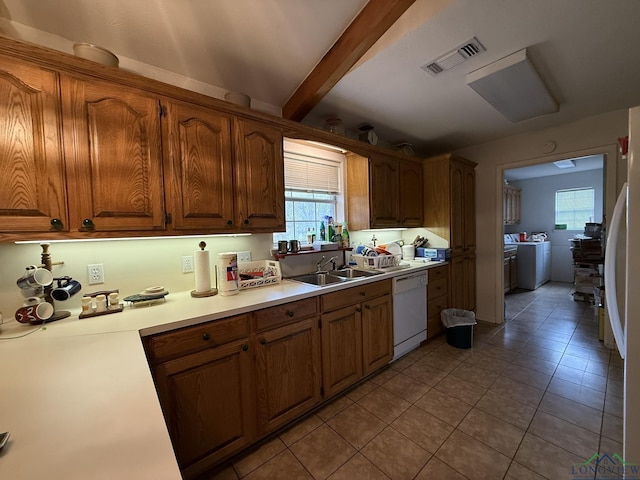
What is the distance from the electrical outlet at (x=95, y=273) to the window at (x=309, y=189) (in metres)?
1.25

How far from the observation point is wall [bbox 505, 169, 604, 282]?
5266 millimetres

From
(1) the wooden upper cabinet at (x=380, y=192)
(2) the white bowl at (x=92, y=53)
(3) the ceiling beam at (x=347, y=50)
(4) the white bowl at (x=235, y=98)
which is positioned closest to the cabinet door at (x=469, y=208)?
(1) the wooden upper cabinet at (x=380, y=192)

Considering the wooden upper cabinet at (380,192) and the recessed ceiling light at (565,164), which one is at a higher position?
the recessed ceiling light at (565,164)

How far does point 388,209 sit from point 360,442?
2144mm

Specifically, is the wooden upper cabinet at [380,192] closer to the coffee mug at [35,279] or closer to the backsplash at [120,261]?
the backsplash at [120,261]

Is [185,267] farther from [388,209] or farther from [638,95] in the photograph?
[638,95]

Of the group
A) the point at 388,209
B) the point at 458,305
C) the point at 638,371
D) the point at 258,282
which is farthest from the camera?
the point at 458,305

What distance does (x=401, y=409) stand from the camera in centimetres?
188

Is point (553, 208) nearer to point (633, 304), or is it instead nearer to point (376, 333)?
point (376, 333)

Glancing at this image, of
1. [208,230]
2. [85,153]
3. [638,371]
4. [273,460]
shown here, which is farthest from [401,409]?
[85,153]

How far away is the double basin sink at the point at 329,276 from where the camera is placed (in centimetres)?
236

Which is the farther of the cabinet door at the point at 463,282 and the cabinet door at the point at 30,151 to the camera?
the cabinet door at the point at 463,282

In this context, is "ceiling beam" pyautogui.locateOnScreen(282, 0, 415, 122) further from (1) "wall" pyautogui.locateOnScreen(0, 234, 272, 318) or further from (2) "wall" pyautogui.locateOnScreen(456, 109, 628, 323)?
(2) "wall" pyautogui.locateOnScreen(456, 109, 628, 323)

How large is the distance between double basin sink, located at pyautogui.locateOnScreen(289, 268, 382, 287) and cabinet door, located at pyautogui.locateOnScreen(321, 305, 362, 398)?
1.30ft
